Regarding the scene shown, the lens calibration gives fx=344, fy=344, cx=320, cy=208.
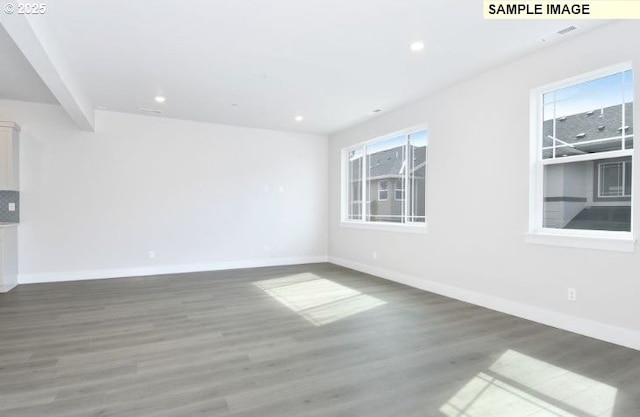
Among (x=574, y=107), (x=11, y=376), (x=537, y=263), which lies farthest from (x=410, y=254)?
(x=11, y=376)

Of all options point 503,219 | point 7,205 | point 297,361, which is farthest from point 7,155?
point 503,219

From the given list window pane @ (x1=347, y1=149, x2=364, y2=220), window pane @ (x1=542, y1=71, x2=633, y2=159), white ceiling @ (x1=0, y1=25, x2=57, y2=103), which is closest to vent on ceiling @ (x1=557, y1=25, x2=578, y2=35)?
window pane @ (x1=542, y1=71, x2=633, y2=159)

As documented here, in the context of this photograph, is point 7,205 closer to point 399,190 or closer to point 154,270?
point 154,270

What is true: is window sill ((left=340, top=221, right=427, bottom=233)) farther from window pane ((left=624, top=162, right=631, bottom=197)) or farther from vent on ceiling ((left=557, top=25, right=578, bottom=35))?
vent on ceiling ((left=557, top=25, right=578, bottom=35))

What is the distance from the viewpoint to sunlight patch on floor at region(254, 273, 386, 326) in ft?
12.6

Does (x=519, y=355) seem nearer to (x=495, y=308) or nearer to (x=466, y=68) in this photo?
(x=495, y=308)

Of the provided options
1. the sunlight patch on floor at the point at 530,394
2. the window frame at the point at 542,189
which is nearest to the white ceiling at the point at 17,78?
the sunlight patch on floor at the point at 530,394

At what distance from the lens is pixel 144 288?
5.05 m

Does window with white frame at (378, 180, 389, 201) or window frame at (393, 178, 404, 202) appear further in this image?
window with white frame at (378, 180, 389, 201)

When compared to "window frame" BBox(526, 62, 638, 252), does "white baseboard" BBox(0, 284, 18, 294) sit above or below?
below

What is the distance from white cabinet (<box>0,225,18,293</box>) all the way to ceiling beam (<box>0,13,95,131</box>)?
6.27 ft

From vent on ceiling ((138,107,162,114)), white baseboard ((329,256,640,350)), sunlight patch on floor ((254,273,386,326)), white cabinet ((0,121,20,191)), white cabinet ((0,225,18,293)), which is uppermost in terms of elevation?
vent on ceiling ((138,107,162,114))

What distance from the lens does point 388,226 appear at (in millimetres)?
5754

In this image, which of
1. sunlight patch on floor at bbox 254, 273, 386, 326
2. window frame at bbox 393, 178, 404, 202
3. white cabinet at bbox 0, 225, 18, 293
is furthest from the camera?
window frame at bbox 393, 178, 404, 202
